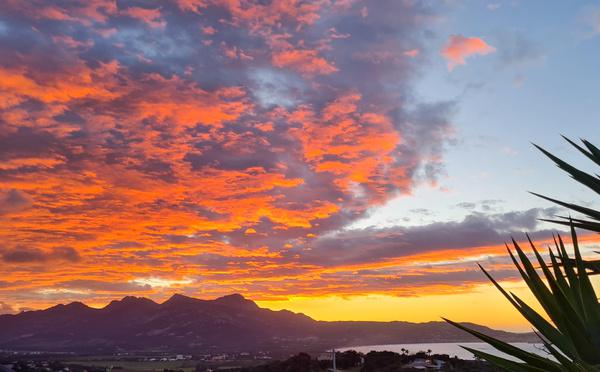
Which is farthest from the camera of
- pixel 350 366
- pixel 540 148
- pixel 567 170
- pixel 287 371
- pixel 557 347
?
pixel 350 366

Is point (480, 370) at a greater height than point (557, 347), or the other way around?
point (557, 347)

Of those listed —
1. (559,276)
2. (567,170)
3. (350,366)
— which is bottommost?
(350,366)

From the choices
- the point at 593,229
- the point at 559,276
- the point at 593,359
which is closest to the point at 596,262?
the point at 593,229

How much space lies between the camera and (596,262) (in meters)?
5.20

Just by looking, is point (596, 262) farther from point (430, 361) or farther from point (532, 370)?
point (430, 361)

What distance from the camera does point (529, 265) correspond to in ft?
12.5

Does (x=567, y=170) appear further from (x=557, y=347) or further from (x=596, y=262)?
(x=557, y=347)

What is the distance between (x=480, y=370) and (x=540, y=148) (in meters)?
55.9

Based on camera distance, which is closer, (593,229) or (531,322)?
(531,322)

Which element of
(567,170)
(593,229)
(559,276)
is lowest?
(559,276)

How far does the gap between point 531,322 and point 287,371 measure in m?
63.7

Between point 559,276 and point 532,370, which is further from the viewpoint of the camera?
point 559,276

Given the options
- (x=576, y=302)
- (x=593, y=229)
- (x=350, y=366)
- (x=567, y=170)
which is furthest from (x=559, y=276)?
(x=350, y=366)

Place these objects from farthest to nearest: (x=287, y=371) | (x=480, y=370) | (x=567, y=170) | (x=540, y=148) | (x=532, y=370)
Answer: (x=287, y=371)
(x=480, y=370)
(x=567, y=170)
(x=540, y=148)
(x=532, y=370)
